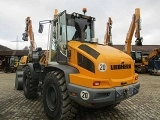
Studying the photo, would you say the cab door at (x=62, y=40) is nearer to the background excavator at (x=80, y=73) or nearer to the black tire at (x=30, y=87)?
the background excavator at (x=80, y=73)

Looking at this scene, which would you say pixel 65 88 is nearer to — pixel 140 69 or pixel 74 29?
pixel 74 29

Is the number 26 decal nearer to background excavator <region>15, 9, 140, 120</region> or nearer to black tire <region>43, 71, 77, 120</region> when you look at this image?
background excavator <region>15, 9, 140, 120</region>

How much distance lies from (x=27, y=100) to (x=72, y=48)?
3.52 m

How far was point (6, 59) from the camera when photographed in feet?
103

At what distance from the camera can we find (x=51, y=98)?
236 inches

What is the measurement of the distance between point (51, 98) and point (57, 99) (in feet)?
1.74

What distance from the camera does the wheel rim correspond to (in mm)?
5828

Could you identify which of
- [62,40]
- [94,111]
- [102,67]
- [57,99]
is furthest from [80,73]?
[94,111]

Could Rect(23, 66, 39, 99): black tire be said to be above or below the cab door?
below

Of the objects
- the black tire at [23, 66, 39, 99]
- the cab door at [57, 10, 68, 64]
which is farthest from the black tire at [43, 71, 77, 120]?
the black tire at [23, 66, 39, 99]

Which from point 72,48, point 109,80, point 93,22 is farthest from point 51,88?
point 93,22

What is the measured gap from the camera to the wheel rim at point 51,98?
5.83 meters

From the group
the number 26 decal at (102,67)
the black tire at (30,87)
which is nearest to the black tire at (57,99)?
the number 26 decal at (102,67)

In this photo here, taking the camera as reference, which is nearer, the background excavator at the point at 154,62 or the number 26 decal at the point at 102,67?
the number 26 decal at the point at 102,67
